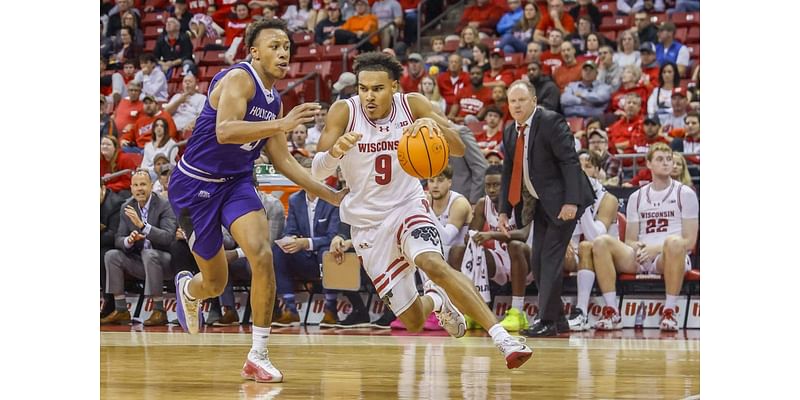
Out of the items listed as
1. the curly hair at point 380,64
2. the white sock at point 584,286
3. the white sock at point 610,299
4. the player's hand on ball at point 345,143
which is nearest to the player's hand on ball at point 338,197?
the player's hand on ball at point 345,143

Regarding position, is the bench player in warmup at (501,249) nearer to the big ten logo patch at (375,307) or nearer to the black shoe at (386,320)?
the black shoe at (386,320)

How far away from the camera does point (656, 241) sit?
9.17 m

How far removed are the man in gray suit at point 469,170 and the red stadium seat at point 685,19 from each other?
4.21m

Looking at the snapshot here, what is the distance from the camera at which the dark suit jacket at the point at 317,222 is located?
9.73 m

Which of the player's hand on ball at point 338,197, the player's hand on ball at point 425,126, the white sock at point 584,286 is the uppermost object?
the player's hand on ball at point 425,126

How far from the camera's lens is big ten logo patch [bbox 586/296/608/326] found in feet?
30.6

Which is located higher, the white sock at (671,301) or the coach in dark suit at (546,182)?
the coach in dark suit at (546,182)

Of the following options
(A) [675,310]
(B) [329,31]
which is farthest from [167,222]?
(B) [329,31]

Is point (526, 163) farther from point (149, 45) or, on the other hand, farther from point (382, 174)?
point (149, 45)

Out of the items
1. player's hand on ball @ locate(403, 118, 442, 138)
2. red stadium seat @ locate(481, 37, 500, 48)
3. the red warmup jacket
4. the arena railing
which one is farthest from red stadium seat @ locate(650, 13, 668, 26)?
player's hand on ball @ locate(403, 118, 442, 138)

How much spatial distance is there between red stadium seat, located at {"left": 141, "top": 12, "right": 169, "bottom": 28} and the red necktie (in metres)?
8.74
